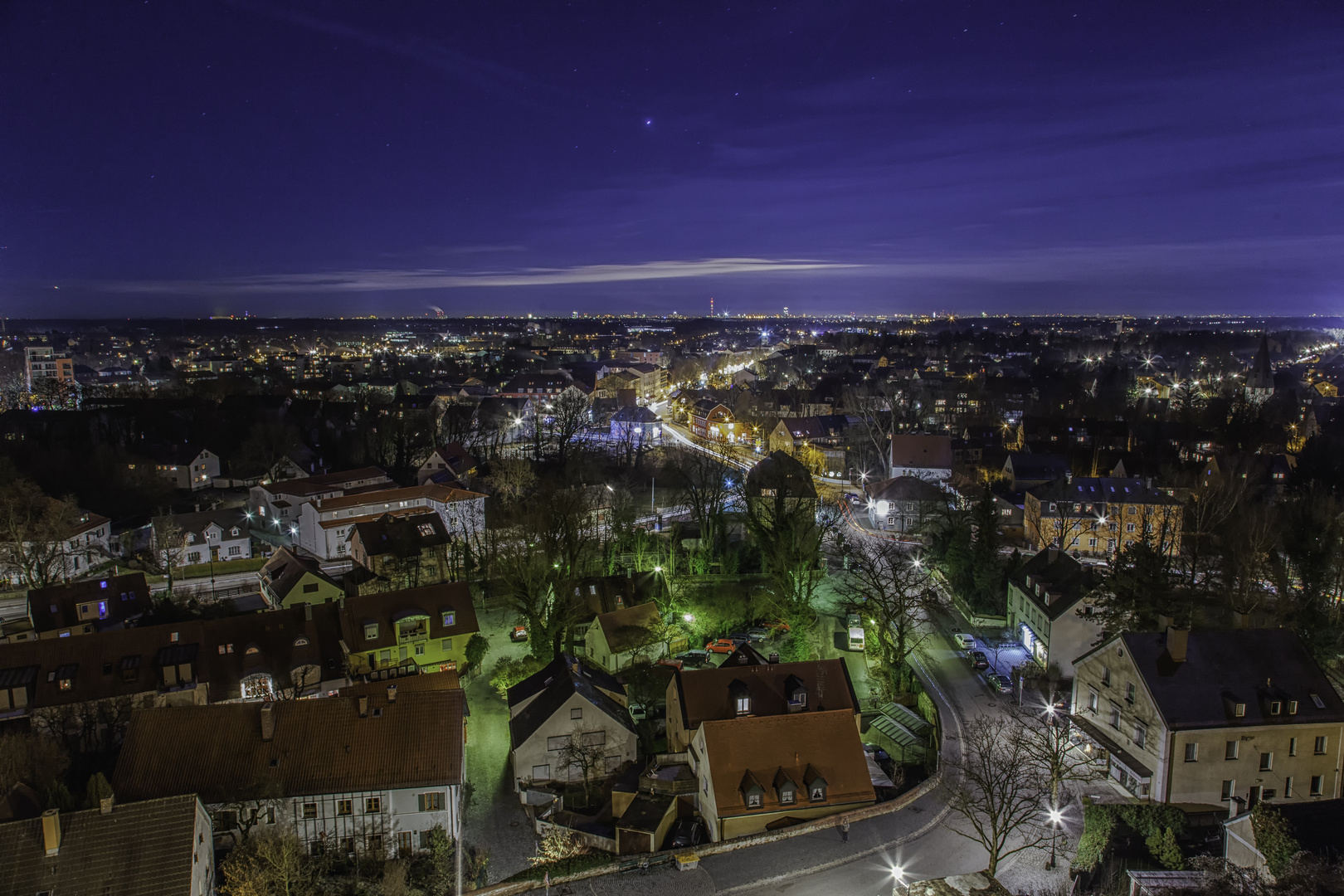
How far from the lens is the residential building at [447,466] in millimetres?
46062

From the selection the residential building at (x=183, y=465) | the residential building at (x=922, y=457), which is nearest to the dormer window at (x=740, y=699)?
the residential building at (x=922, y=457)

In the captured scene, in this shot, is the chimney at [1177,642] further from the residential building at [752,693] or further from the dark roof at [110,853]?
the dark roof at [110,853]

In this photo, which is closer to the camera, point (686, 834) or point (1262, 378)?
point (686, 834)

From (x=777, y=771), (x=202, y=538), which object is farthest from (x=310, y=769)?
(x=202, y=538)

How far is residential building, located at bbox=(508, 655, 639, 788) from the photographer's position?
19484mm

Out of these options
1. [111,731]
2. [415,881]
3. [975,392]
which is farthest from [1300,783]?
[975,392]

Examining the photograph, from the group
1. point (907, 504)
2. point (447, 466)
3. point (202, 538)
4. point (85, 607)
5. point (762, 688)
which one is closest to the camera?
point (762, 688)

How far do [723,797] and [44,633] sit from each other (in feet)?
74.4

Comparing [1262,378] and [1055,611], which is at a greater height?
[1262,378]

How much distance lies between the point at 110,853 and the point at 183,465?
129 ft

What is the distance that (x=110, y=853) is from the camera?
13195 mm

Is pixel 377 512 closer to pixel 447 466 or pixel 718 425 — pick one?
pixel 447 466

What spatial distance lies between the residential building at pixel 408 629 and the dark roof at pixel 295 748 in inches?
255

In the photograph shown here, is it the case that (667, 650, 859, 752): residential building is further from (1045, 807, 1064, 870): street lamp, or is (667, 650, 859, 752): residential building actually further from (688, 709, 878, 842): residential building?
(1045, 807, 1064, 870): street lamp
